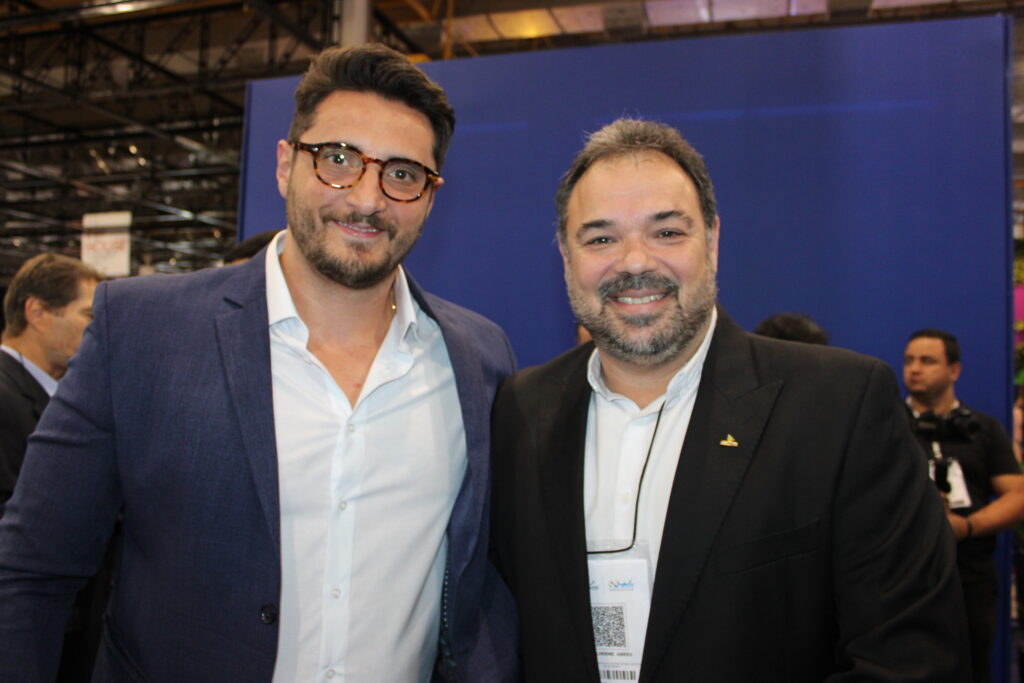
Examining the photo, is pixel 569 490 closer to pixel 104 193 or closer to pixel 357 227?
pixel 357 227

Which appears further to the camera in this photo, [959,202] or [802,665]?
[959,202]

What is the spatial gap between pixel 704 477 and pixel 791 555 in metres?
0.22

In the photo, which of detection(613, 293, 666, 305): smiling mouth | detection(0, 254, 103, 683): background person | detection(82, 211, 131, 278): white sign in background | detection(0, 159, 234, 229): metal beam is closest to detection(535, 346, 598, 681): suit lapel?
detection(613, 293, 666, 305): smiling mouth

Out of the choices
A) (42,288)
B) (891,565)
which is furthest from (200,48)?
(891,565)

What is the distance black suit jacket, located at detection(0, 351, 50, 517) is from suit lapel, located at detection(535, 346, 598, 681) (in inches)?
78.8

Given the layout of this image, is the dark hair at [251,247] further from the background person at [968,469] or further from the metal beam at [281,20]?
the metal beam at [281,20]

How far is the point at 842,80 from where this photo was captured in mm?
3713

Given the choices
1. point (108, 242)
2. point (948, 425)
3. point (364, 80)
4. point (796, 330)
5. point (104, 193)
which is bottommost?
point (948, 425)

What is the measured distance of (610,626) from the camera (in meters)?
1.52

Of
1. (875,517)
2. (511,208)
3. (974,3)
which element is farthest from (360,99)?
(974,3)

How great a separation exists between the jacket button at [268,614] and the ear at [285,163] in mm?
922

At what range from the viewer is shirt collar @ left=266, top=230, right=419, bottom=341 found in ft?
5.32

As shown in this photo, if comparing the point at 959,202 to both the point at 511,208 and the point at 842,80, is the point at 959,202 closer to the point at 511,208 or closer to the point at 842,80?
the point at 842,80

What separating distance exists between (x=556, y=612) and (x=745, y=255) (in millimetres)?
2731
